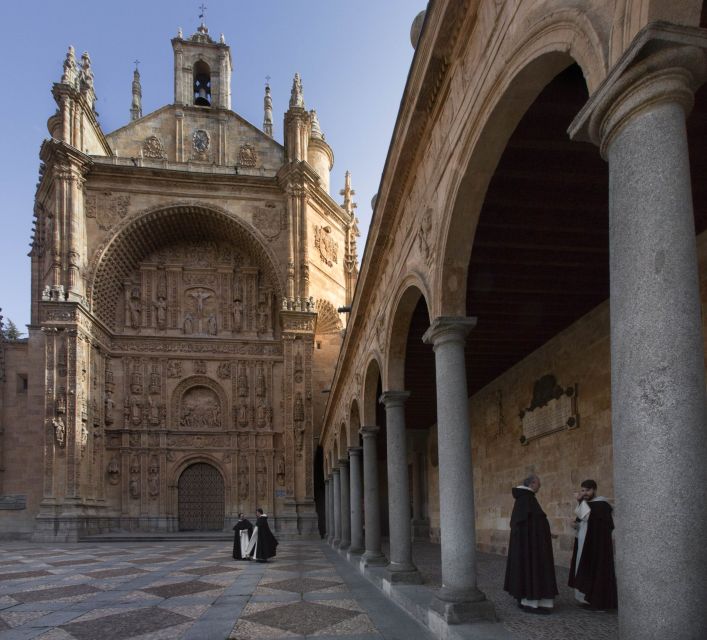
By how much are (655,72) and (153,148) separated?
106 feet

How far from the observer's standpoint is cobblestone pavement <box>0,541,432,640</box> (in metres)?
6.79

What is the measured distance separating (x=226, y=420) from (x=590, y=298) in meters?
24.1

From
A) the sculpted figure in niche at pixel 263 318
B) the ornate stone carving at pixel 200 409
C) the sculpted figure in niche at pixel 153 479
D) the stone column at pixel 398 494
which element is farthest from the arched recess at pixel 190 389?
the stone column at pixel 398 494

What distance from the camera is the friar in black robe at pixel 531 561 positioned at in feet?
20.1

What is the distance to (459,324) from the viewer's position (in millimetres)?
6340

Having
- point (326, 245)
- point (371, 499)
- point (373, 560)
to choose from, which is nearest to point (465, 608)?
point (371, 499)

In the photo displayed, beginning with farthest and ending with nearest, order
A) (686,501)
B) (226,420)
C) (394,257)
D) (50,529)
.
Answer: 1. (226,420)
2. (50,529)
3. (394,257)
4. (686,501)

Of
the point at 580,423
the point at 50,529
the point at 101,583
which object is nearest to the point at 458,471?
the point at 580,423

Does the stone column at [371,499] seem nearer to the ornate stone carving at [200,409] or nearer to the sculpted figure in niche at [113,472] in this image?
the ornate stone carving at [200,409]

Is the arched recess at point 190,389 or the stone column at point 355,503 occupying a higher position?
the arched recess at point 190,389

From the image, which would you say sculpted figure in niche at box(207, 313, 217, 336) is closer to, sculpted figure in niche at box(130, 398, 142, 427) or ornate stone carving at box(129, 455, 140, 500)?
sculpted figure in niche at box(130, 398, 142, 427)

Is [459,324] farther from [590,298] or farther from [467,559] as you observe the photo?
[590,298]

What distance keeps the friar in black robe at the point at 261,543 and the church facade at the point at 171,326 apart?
41.0 ft

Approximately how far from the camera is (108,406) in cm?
2934
